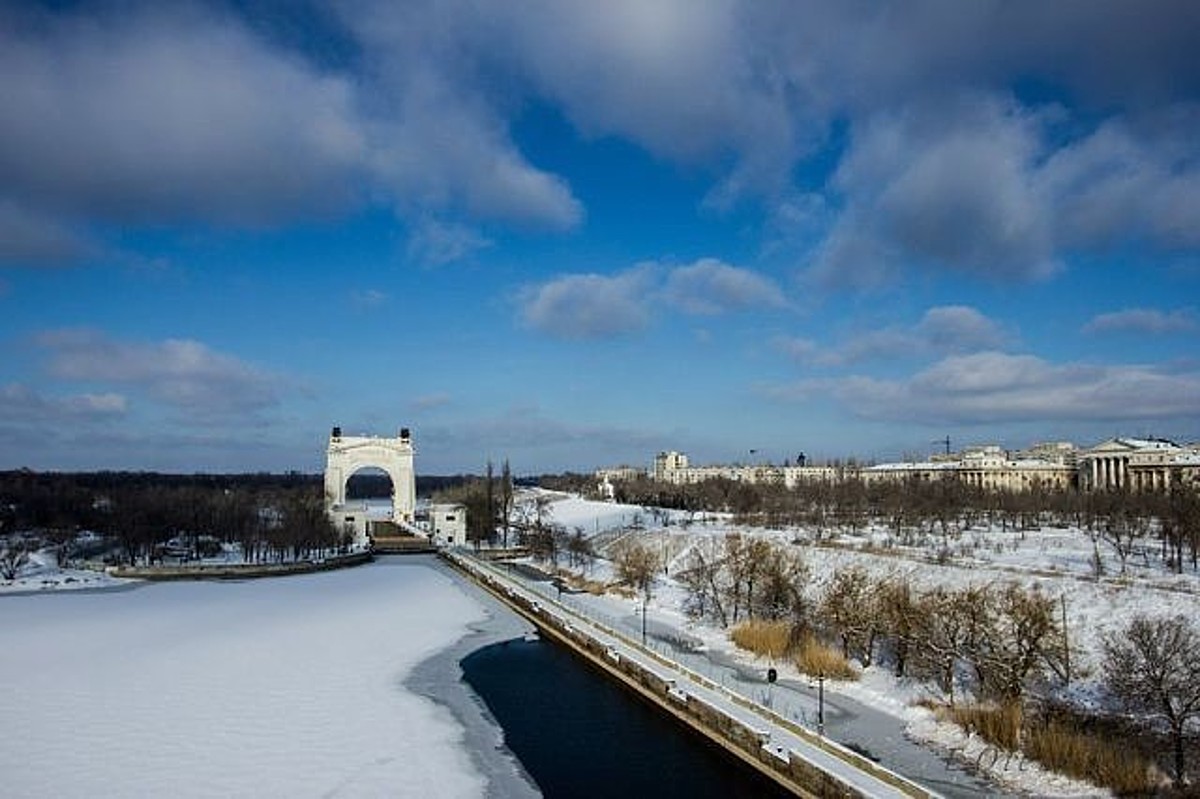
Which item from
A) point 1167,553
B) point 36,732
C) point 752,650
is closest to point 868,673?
point 752,650

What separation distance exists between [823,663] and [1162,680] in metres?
7.73

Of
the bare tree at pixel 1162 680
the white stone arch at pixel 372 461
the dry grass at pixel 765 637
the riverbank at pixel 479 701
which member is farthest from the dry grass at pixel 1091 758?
the white stone arch at pixel 372 461

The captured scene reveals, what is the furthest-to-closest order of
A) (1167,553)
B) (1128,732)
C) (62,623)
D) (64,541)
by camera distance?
(64,541) < (1167,553) < (62,623) < (1128,732)

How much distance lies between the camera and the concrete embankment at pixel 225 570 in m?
42.5

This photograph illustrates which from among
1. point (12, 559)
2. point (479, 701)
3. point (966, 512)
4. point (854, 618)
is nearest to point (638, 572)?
point (854, 618)

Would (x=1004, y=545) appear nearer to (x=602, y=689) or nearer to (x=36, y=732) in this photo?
(x=602, y=689)

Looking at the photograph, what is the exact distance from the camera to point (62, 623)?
1110 inches

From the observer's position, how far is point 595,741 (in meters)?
17.1

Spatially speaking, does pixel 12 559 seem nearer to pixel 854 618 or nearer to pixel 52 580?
pixel 52 580

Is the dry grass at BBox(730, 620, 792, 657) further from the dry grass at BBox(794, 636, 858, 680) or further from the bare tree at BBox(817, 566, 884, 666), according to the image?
the bare tree at BBox(817, 566, 884, 666)

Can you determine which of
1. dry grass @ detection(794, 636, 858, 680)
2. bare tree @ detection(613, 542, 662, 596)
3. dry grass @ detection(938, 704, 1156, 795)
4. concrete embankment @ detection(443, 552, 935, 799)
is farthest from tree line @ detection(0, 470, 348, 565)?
dry grass @ detection(938, 704, 1156, 795)

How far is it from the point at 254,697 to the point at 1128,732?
1658cm

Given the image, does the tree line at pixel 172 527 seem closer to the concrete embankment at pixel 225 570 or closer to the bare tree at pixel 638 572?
the concrete embankment at pixel 225 570

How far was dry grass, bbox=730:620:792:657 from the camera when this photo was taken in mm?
23266
